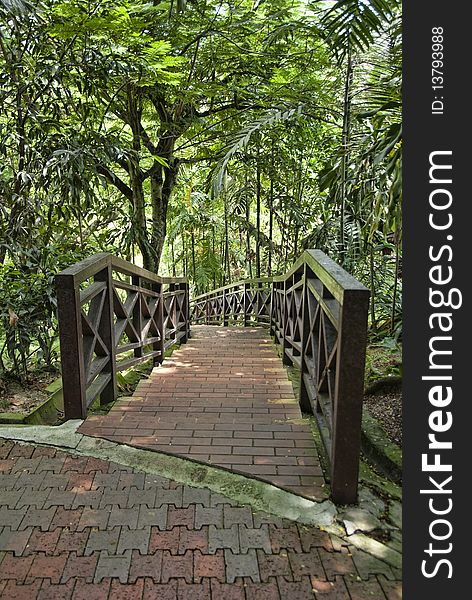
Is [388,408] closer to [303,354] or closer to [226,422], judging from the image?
[303,354]

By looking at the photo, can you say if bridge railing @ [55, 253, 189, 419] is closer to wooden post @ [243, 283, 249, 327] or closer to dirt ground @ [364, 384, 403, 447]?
dirt ground @ [364, 384, 403, 447]

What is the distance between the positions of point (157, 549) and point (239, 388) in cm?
211

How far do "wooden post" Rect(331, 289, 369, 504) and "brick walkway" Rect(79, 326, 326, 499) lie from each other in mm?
142

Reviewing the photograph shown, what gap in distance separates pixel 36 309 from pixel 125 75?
8.14 ft

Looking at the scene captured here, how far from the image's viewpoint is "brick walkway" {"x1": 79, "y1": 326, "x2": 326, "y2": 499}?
7.84ft

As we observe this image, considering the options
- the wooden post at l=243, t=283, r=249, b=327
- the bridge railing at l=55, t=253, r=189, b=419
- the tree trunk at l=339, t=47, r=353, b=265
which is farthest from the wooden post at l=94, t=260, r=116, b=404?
the wooden post at l=243, t=283, r=249, b=327

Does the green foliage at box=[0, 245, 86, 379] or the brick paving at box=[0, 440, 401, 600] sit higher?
the green foliage at box=[0, 245, 86, 379]

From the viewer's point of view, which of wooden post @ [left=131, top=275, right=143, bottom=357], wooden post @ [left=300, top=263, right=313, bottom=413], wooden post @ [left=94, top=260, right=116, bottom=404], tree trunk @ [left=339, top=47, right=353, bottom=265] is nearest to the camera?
wooden post @ [left=300, top=263, right=313, bottom=413]

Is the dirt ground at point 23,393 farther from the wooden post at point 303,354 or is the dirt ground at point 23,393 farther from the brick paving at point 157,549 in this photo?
the wooden post at point 303,354

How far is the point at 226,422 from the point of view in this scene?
299cm

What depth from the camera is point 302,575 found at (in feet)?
5.52

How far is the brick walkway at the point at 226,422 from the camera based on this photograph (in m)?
2.39

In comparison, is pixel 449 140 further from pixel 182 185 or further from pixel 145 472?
pixel 182 185

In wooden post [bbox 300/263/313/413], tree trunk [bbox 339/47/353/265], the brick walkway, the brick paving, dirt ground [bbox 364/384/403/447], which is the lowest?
the brick paving
